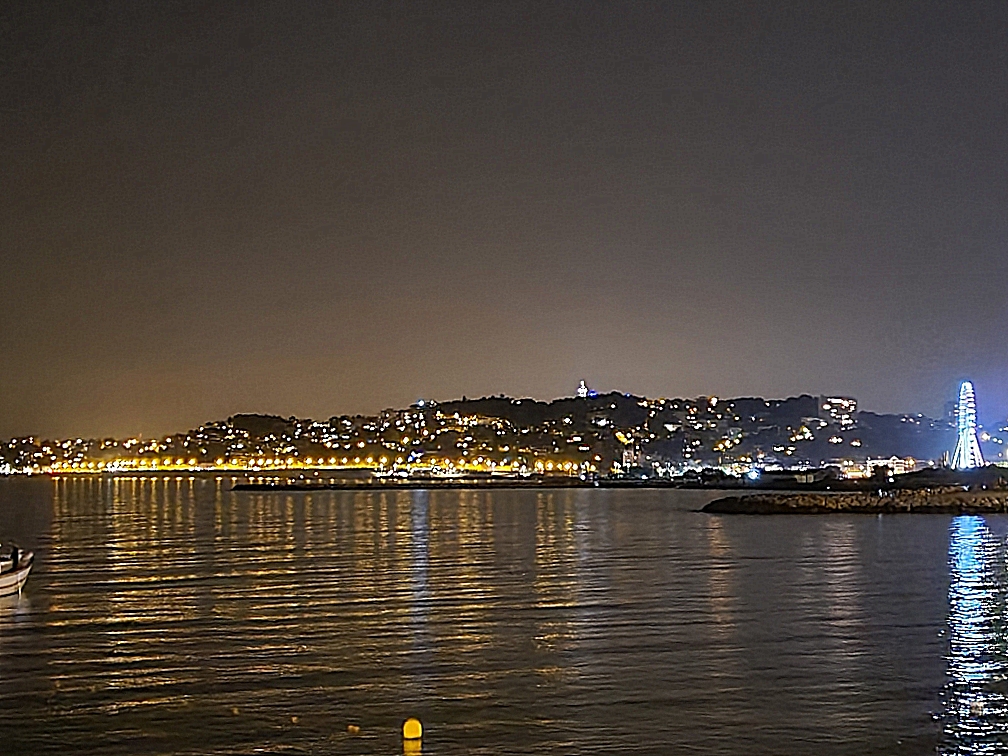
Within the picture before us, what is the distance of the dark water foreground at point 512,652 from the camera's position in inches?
629

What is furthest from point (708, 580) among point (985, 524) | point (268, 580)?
point (985, 524)

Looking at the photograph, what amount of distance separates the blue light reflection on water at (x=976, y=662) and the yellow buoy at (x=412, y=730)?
631 centimetres

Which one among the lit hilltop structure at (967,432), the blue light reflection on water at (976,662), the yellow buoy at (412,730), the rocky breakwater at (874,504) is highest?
the lit hilltop structure at (967,432)

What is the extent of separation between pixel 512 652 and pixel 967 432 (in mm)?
127776

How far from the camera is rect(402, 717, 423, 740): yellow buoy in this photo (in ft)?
51.3

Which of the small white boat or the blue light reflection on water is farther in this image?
the small white boat

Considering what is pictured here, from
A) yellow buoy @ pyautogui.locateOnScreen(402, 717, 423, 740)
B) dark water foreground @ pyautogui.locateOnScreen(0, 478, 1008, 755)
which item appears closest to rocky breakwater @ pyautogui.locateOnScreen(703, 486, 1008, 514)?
dark water foreground @ pyautogui.locateOnScreen(0, 478, 1008, 755)

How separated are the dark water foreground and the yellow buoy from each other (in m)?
0.15

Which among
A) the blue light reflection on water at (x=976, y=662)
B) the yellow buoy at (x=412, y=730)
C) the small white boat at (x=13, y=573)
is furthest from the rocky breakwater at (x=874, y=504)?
the yellow buoy at (x=412, y=730)

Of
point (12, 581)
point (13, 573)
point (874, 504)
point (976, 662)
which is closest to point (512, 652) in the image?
point (976, 662)

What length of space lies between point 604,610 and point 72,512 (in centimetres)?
7037

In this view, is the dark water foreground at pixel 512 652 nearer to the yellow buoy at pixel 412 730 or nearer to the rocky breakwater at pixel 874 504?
the yellow buoy at pixel 412 730

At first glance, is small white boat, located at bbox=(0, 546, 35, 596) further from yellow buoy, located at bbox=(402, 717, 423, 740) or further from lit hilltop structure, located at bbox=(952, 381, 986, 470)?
lit hilltop structure, located at bbox=(952, 381, 986, 470)

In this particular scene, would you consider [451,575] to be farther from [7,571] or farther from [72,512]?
[72,512]
